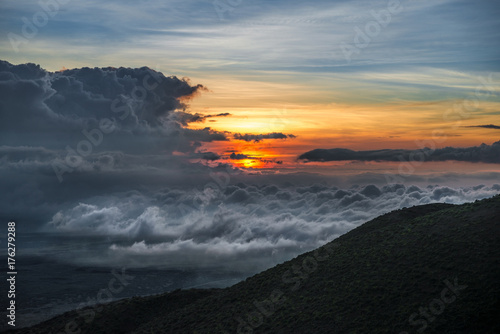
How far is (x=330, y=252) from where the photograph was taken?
269ft

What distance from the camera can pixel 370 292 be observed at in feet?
201

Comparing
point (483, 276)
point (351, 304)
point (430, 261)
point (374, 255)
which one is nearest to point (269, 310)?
point (351, 304)

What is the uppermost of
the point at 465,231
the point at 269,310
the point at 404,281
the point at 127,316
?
the point at 465,231

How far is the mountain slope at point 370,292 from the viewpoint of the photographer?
53938mm

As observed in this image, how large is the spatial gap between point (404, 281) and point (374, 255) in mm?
11098

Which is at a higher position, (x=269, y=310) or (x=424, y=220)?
(x=424, y=220)

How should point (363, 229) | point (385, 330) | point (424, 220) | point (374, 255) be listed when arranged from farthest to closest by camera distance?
1. point (363, 229)
2. point (424, 220)
3. point (374, 255)
4. point (385, 330)

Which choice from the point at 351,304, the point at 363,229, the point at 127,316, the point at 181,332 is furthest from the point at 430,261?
the point at 127,316

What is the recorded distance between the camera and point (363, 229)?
3656 inches

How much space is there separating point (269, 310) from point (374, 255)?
735 inches

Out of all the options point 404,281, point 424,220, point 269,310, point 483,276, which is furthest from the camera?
point 424,220

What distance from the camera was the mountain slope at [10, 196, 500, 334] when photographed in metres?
53.9

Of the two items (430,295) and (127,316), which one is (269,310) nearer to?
(430,295)

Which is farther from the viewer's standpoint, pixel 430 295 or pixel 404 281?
pixel 404 281
